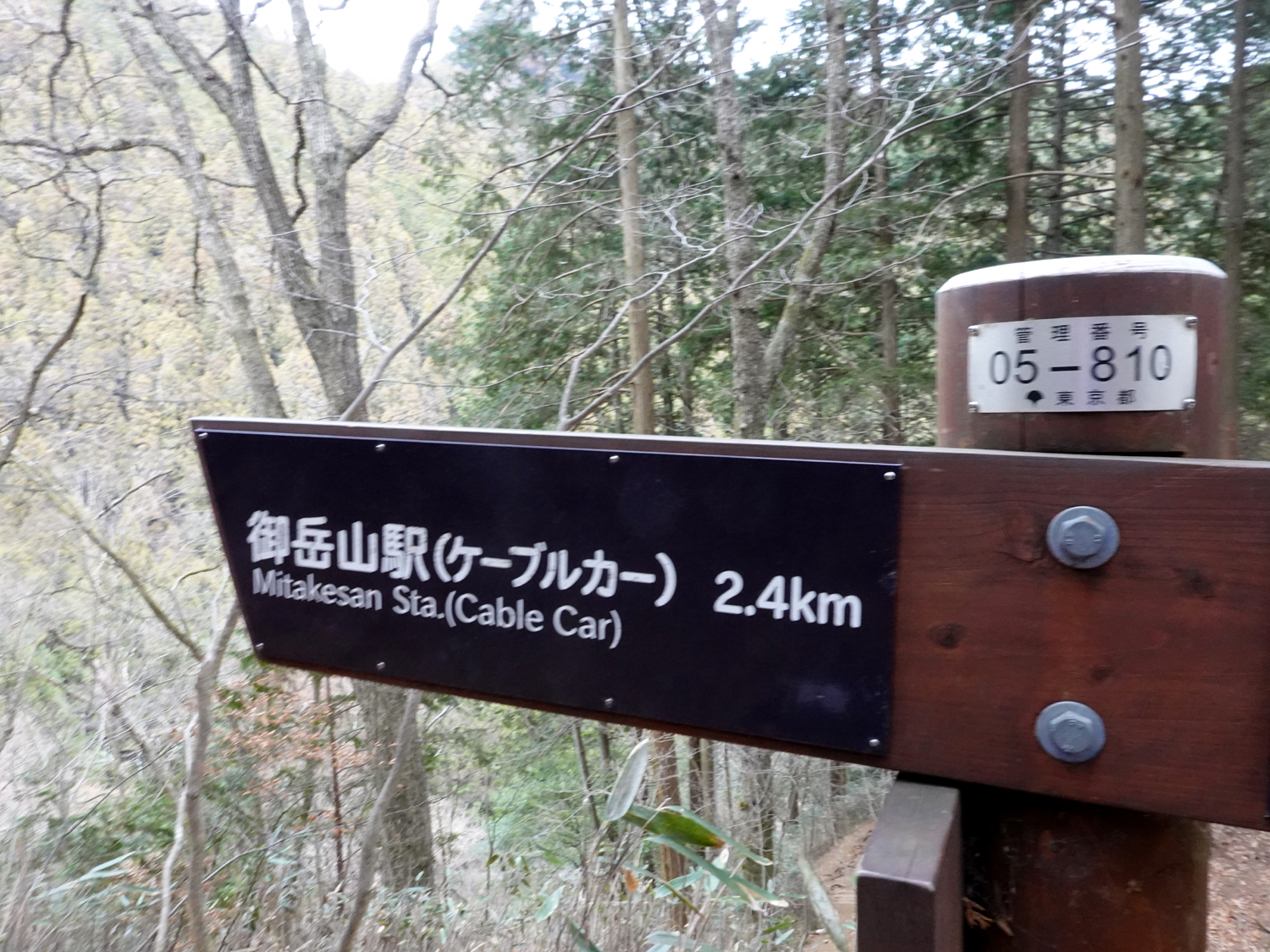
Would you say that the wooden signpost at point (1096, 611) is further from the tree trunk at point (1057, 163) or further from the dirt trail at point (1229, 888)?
the tree trunk at point (1057, 163)

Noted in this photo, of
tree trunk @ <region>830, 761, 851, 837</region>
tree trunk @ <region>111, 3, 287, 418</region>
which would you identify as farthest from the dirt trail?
tree trunk @ <region>111, 3, 287, 418</region>

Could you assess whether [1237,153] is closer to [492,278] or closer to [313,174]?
[492,278]

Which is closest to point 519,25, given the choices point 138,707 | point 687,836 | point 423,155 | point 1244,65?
point 423,155

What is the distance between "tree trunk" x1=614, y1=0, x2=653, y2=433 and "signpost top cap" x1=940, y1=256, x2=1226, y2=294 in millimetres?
6625

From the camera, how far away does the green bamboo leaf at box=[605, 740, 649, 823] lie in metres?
1.75

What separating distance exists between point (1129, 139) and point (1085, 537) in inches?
271

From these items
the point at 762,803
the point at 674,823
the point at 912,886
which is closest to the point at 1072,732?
the point at 912,886

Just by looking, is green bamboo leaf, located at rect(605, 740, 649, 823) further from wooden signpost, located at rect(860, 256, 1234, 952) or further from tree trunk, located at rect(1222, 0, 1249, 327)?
tree trunk, located at rect(1222, 0, 1249, 327)

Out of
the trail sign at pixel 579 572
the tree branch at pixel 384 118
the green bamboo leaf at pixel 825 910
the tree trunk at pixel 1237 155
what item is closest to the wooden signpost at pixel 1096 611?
the trail sign at pixel 579 572

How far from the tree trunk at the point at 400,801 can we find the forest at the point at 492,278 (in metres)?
0.04

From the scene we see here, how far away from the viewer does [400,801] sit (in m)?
7.27

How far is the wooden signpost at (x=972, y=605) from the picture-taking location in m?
0.73

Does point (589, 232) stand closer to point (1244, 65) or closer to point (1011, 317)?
point (1244, 65)

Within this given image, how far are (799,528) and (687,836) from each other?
116 cm
